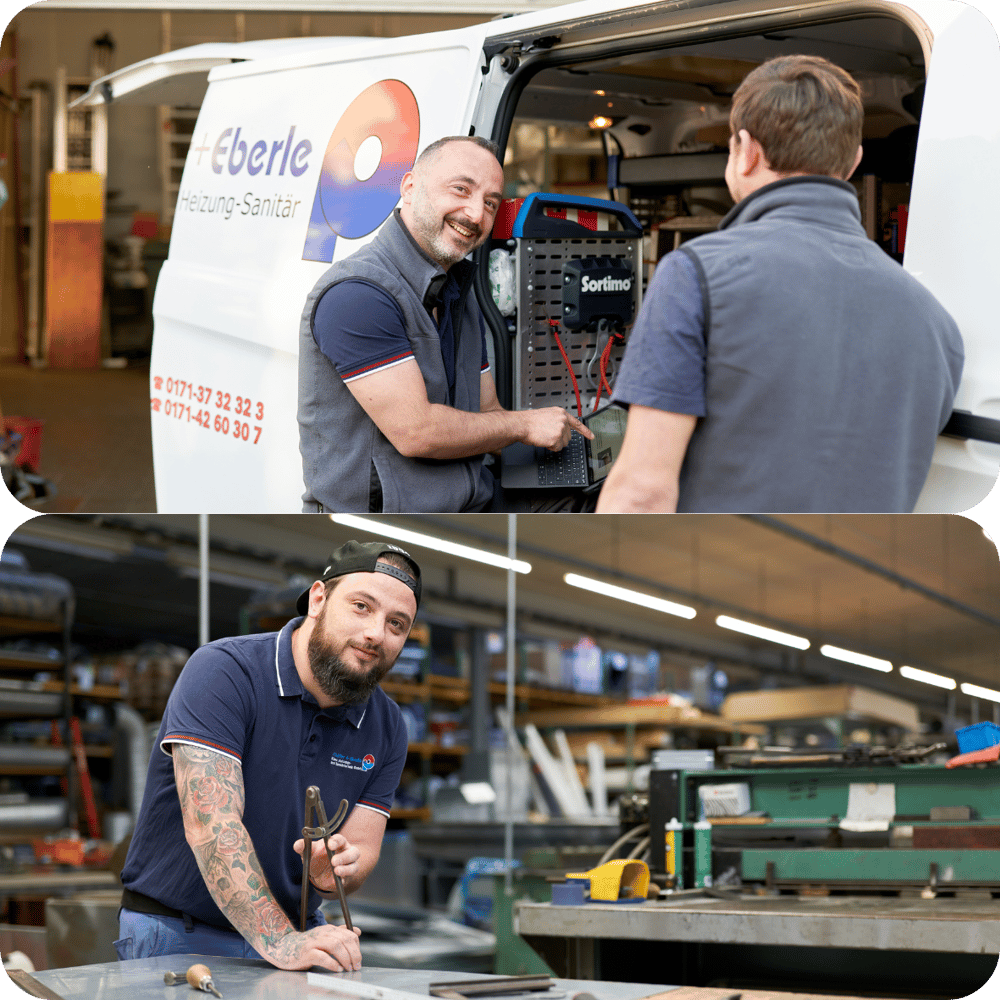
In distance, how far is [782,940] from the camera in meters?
2.14

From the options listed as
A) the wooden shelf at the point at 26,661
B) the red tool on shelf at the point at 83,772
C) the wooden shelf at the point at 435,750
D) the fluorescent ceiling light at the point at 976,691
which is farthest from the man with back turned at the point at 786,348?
the fluorescent ceiling light at the point at 976,691

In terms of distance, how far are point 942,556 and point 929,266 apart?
4947 mm

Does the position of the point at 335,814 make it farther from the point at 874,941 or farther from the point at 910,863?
the point at 910,863

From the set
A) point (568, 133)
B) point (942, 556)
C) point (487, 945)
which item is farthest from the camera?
point (942, 556)

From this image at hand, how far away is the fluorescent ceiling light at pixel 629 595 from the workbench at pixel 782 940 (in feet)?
15.9

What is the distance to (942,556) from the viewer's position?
20.4 ft

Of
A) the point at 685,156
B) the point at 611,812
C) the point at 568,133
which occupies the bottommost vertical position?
the point at 611,812

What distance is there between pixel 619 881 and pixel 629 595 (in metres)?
5.66

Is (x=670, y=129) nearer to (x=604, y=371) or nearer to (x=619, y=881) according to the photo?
(x=604, y=371)

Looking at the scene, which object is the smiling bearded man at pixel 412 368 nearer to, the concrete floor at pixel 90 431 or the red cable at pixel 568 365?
the red cable at pixel 568 365

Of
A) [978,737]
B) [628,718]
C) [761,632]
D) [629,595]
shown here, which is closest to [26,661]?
[628,718]

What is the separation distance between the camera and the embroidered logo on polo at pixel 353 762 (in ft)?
6.72

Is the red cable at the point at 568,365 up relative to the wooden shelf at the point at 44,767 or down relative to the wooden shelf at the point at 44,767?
up

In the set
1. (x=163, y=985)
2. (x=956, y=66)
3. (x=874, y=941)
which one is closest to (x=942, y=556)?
(x=874, y=941)
